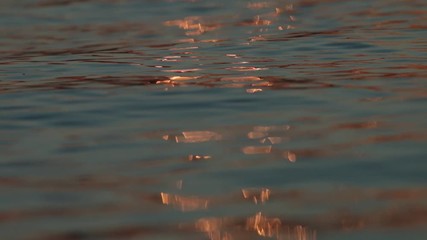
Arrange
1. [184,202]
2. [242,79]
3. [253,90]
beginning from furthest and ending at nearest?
[242,79] < [253,90] < [184,202]

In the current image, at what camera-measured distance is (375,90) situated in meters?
4.43

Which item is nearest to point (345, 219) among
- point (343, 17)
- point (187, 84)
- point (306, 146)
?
point (306, 146)

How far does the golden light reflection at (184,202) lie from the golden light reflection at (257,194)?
0.41ft

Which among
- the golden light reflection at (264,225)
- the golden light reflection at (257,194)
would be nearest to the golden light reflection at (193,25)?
the golden light reflection at (257,194)

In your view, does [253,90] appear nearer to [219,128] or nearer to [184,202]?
[219,128]

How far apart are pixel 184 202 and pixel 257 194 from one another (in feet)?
0.70

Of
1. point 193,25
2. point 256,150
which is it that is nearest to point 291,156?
point 256,150

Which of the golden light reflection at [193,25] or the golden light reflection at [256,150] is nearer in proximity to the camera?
the golden light reflection at [256,150]

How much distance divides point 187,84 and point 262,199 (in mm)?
1998

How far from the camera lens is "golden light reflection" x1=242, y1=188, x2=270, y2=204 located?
9.36 feet

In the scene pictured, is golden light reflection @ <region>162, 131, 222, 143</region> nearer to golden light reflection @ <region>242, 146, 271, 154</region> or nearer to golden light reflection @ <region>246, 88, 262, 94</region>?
golden light reflection @ <region>242, 146, 271, 154</region>

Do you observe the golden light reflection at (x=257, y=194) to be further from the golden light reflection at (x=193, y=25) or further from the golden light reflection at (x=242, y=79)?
the golden light reflection at (x=193, y=25)

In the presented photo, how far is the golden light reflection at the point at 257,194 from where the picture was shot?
2.85 m

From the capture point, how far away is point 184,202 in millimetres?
2844
